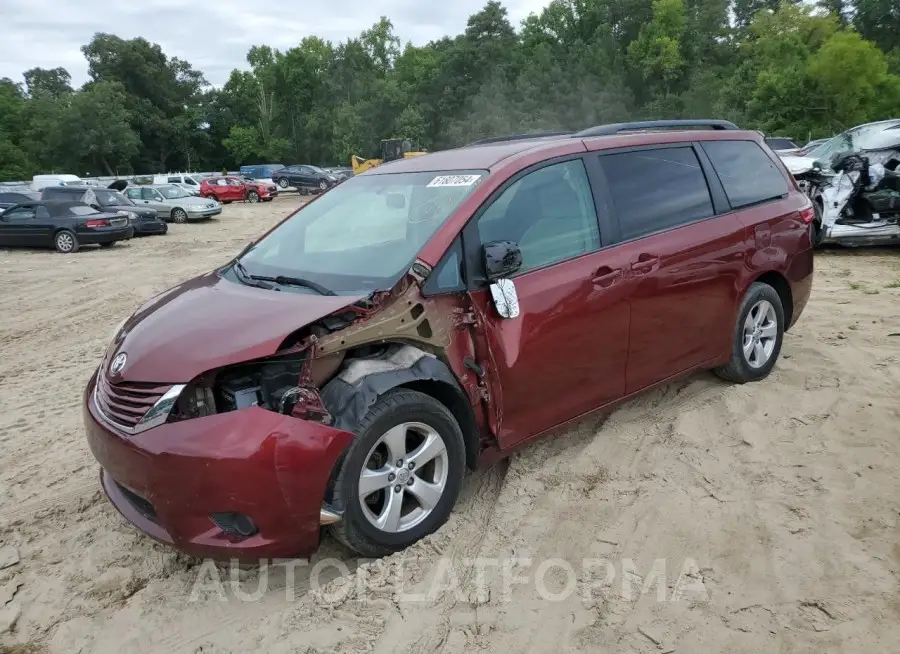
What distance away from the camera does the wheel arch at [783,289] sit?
483 centimetres

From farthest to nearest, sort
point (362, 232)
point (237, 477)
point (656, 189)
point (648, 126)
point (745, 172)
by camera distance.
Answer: point (745, 172)
point (648, 126)
point (656, 189)
point (362, 232)
point (237, 477)

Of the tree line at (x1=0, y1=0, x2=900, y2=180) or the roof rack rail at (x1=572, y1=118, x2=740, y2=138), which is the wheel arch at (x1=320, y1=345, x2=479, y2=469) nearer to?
the roof rack rail at (x1=572, y1=118, x2=740, y2=138)

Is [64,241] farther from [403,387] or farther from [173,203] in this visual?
[403,387]

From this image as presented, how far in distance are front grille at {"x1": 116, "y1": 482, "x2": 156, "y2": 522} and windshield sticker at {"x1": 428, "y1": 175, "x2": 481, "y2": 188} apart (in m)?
2.04

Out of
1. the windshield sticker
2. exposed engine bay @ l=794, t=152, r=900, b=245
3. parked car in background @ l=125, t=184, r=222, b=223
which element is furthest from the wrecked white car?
parked car in background @ l=125, t=184, r=222, b=223

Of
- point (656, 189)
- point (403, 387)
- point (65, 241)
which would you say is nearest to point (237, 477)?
point (403, 387)

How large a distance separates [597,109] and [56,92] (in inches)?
2688

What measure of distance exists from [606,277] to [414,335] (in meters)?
1.18

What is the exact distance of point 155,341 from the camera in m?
3.04

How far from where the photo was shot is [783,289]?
195 inches

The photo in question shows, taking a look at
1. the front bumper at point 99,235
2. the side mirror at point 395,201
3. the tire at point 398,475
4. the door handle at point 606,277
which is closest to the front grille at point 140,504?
the tire at point 398,475

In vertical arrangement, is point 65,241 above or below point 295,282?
below

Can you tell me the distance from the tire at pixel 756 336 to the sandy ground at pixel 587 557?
11 cm

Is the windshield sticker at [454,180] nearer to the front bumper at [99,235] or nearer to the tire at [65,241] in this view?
the front bumper at [99,235]
